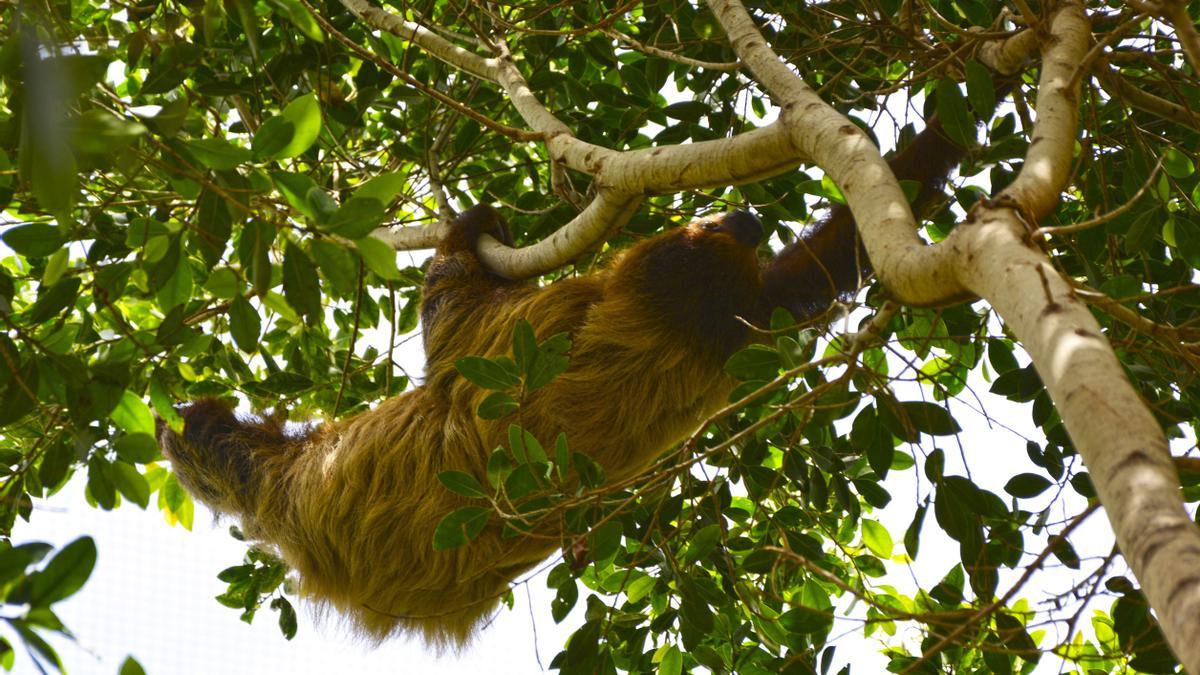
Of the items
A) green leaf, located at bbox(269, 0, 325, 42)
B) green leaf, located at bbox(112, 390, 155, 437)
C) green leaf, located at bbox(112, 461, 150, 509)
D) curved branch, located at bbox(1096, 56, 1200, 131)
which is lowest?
green leaf, located at bbox(112, 461, 150, 509)

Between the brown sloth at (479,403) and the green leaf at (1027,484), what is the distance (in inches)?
41.6

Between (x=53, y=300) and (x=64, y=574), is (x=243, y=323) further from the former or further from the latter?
(x=64, y=574)

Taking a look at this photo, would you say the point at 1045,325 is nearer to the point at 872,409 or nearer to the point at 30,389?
the point at 872,409

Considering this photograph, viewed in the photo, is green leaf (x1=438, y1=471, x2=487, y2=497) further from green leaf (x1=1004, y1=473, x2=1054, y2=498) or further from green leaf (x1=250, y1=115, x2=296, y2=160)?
green leaf (x1=1004, y1=473, x2=1054, y2=498)

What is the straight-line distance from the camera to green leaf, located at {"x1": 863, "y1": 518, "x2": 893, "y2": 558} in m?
5.40

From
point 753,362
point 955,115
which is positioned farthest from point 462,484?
point 955,115

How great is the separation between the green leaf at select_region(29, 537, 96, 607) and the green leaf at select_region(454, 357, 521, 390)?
143 cm

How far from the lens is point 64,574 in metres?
2.11

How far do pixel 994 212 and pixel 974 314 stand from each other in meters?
3.10

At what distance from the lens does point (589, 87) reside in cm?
518

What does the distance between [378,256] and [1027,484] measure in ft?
9.47

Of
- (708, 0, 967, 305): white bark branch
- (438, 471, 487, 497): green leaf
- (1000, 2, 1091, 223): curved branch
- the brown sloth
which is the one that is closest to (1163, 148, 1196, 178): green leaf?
the brown sloth

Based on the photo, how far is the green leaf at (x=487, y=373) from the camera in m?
3.44

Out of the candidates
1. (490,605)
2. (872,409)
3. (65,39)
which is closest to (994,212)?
(872,409)
